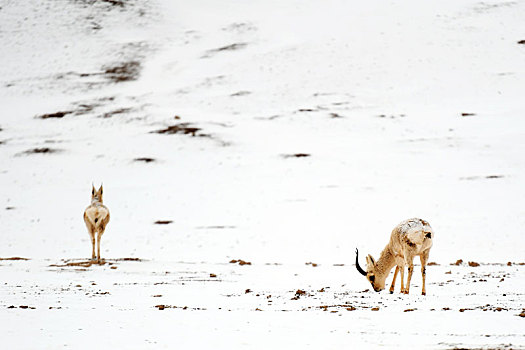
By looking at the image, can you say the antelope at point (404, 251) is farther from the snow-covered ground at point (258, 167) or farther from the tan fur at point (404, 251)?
the snow-covered ground at point (258, 167)

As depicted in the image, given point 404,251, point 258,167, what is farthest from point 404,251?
point 258,167

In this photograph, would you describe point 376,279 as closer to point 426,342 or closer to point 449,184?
point 426,342

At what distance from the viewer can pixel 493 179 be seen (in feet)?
115

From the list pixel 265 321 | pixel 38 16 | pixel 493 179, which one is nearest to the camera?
pixel 265 321

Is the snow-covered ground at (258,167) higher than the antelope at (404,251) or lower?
lower

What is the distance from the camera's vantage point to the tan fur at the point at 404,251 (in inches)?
503

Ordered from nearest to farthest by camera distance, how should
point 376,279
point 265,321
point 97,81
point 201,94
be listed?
point 265,321 < point 376,279 < point 201,94 < point 97,81

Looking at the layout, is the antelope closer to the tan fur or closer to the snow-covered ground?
the tan fur

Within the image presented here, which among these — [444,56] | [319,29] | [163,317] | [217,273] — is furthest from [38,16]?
[163,317]

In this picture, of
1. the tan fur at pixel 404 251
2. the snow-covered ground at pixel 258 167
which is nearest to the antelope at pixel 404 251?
the tan fur at pixel 404 251

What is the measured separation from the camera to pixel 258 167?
42.3 meters

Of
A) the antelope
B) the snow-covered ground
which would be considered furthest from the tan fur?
the snow-covered ground

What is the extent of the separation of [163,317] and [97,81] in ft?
236

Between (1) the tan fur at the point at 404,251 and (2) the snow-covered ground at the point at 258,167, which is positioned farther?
(1) the tan fur at the point at 404,251
